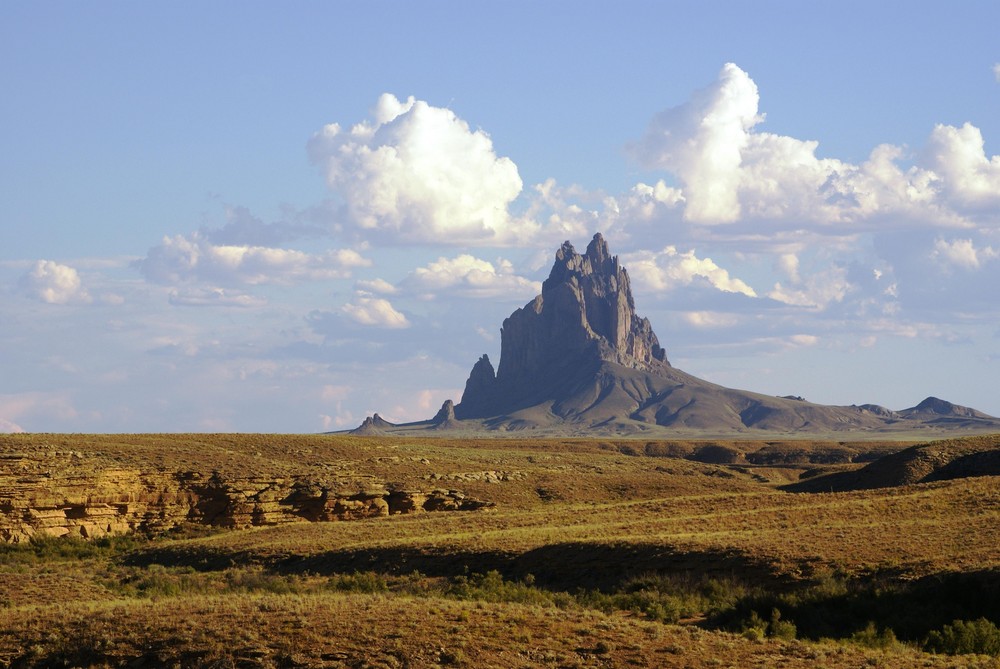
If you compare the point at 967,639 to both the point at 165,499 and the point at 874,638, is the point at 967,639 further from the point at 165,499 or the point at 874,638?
the point at 165,499

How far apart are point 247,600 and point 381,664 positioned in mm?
7001

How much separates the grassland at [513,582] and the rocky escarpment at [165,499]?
922 mm

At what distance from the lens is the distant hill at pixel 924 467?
7194 centimetres

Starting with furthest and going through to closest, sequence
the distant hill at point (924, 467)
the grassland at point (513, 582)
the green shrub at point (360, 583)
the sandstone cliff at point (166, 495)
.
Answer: the distant hill at point (924, 467), the sandstone cliff at point (166, 495), the green shrub at point (360, 583), the grassland at point (513, 582)

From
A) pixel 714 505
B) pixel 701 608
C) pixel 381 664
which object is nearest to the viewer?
pixel 381 664

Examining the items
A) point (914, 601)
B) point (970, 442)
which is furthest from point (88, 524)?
point (970, 442)

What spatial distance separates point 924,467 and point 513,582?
51.9 meters

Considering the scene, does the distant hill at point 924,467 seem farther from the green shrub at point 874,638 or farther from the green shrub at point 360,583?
the green shrub at point 874,638

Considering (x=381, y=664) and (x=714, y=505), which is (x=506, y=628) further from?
(x=714, y=505)

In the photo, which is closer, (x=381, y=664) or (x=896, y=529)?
(x=381, y=664)

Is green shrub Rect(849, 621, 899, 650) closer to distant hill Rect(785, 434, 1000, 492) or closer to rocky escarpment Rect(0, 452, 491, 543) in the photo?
rocky escarpment Rect(0, 452, 491, 543)

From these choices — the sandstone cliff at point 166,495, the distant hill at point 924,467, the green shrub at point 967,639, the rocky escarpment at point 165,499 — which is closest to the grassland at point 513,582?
the green shrub at point 967,639

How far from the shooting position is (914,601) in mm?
27844

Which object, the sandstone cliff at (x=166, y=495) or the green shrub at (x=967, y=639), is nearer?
the green shrub at (x=967, y=639)
